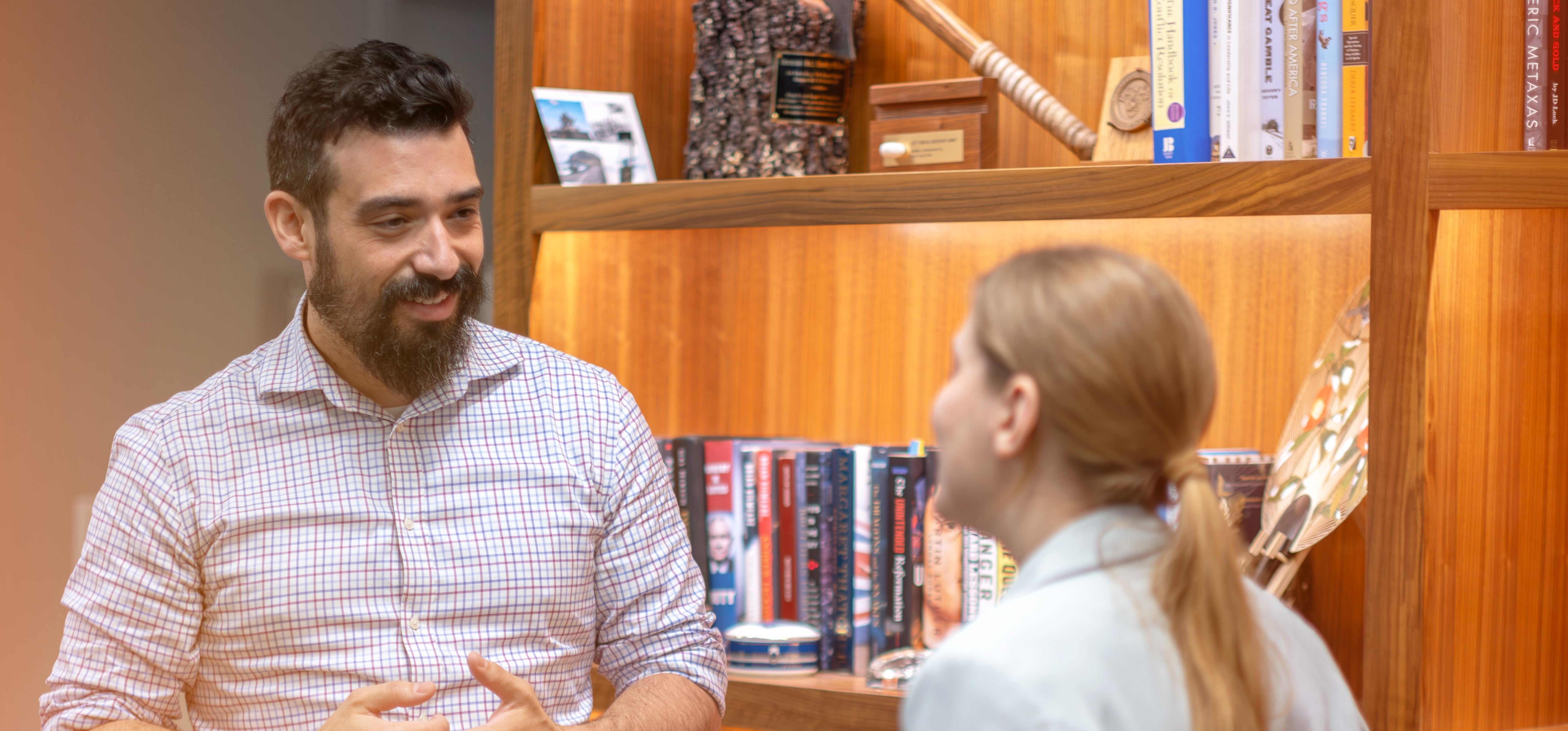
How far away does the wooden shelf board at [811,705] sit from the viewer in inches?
69.4

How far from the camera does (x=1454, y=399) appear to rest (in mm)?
1584

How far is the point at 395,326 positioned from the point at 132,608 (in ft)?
1.37

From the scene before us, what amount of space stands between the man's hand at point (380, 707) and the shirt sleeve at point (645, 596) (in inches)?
12.5

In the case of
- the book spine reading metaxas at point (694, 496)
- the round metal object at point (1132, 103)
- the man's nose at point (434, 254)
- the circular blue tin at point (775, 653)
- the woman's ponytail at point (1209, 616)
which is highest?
the round metal object at point (1132, 103)

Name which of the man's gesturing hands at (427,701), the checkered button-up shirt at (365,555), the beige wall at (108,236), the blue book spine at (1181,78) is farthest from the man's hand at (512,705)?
the beige wall at (108,236)

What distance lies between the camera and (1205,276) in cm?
190

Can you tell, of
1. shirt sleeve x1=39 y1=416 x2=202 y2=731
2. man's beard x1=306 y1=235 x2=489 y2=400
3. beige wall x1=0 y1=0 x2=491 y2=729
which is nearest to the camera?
shirt sleeve x1=39 y1=416 x2=202 y2=731

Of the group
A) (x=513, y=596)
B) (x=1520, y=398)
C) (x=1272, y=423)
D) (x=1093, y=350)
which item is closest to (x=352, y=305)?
(x=513, y=596)

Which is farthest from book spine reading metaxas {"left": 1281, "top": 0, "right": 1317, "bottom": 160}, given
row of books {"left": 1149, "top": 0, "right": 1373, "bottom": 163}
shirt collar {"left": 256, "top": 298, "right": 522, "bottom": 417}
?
shirt collar {"left": 256, "top": 298, "right": 522, "bottom": 417}

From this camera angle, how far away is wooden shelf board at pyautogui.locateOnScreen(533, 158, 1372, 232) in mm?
1548

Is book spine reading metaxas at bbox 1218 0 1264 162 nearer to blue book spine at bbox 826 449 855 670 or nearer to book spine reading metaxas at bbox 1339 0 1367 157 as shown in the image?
book spine reading metaxas at bbox 1339 0 1367 157

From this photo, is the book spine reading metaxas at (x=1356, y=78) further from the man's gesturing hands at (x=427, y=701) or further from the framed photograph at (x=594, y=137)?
the man's gesturing hands at (x=427, y=701)

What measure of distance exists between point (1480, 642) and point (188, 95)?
90.1 inches

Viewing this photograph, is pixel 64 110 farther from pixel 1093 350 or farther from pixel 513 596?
pixel 1093 350
